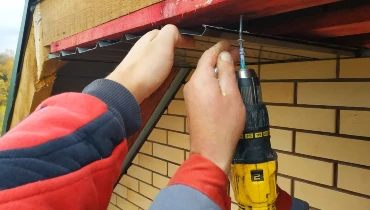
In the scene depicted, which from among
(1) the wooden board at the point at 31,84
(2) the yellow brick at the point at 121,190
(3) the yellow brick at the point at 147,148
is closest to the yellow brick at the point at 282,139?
(3) the yellow brick at the point at 147,148

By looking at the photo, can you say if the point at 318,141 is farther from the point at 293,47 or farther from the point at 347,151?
the point at 293,47

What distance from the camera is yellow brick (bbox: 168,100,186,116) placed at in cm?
248

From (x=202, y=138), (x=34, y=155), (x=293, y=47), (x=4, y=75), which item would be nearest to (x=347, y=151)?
(x=293, y=47)

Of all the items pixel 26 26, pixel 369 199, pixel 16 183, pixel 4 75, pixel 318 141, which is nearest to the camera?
pixel 16 183

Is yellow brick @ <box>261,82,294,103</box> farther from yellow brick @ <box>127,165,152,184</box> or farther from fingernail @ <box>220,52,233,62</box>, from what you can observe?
yellow brick @ <box>127,165,152,184</box>

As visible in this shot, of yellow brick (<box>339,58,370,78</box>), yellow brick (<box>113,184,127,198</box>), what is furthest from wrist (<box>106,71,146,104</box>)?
yellow brick (<box>113,184,127,198</box>)

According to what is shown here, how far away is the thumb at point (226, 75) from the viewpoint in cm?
87

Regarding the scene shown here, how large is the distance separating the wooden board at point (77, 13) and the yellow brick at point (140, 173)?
1317mm

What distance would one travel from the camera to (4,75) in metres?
3.79

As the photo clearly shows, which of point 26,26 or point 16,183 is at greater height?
point 26,26

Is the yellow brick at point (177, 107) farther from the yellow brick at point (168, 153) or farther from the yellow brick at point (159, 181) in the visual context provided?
the yellow brick at point (159, 181)

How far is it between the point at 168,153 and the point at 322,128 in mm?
1296

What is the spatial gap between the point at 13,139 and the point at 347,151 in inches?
52.2

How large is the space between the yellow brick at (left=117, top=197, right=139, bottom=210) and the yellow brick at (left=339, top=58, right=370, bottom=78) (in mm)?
2205
